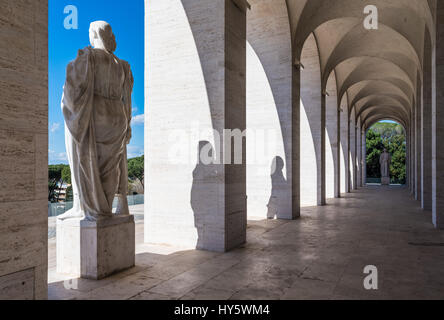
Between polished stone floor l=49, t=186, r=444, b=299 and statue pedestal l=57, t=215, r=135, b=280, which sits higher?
statue pedestal l=57, t=215, r=135, b=280

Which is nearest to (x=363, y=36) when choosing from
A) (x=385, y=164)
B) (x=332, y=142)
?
(x=332, y=142)

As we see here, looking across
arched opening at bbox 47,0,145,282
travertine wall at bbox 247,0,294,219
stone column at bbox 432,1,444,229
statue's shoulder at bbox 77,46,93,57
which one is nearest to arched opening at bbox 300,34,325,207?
travertine wall at bbox 247,0,294,219

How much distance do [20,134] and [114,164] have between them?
6.44 ft

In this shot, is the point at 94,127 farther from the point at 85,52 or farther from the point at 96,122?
the point at 85,52

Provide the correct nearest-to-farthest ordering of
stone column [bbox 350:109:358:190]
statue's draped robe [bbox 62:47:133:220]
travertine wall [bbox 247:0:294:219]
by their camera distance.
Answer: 1. statue's draped robe [bbox 62:47:133:220]
2. travertine wall [bbox 247:0:294:219]
3. stone column [bbox 350:109:358:190]

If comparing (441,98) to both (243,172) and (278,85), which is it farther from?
(243,172)

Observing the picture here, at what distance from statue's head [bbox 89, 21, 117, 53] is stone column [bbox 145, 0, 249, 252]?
221 cm

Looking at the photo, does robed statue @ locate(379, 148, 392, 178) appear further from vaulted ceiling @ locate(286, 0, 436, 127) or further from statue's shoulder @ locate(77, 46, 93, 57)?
statue's shoulder @ locate(77, 46, 93, 57)

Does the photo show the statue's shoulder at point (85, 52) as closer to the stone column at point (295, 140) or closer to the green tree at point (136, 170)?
the stone column at point (295, 140)

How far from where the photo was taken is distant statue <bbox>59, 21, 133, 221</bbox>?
4.98 metres

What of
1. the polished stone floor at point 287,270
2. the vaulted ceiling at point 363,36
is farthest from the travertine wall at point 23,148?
the vaulted ceiling at point 363,36

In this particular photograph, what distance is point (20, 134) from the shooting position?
348cm

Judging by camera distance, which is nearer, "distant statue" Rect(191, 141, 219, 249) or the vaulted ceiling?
"distant statue" Rect(191, 141, 219, 249)

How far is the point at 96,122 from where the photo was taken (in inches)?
204
